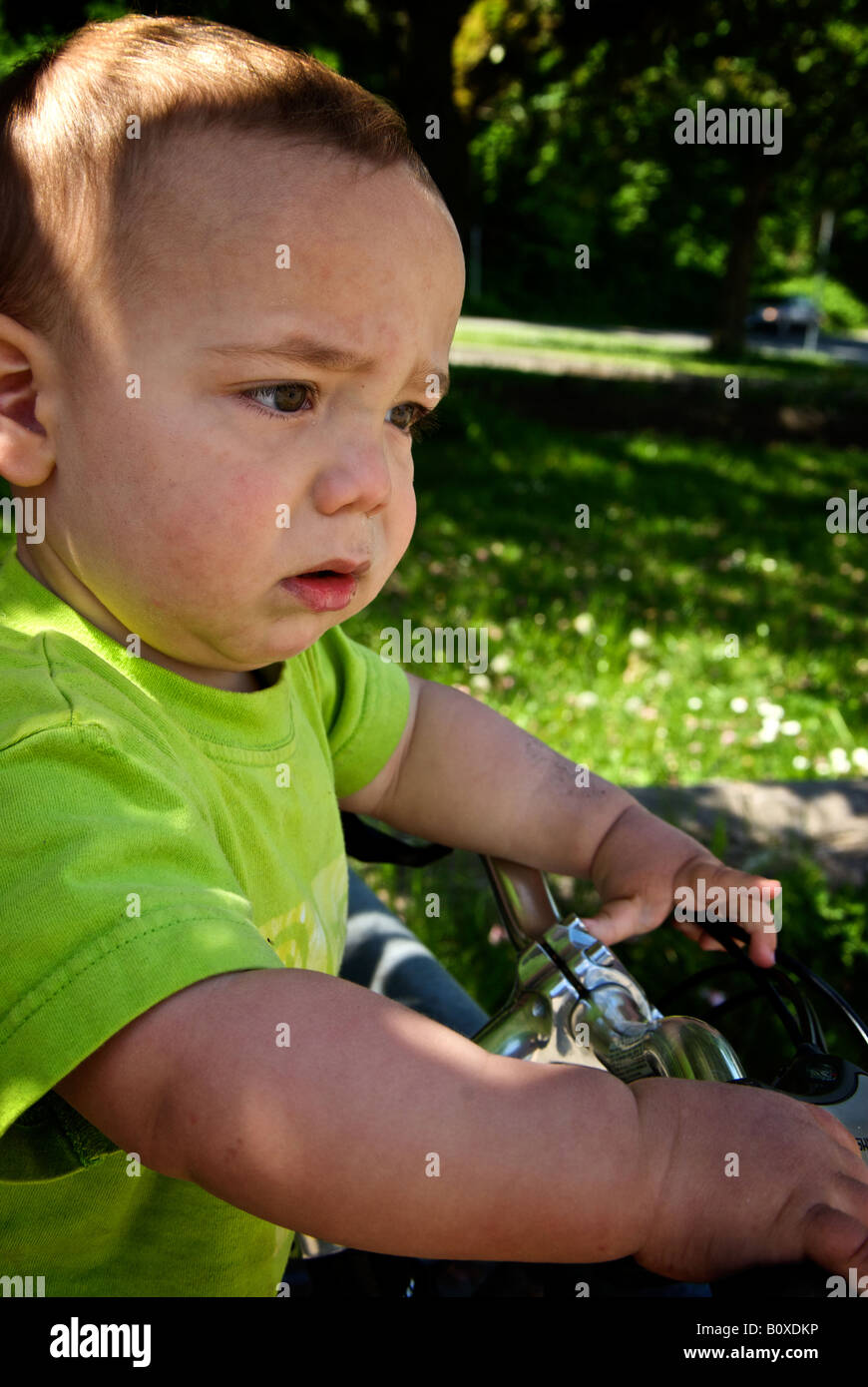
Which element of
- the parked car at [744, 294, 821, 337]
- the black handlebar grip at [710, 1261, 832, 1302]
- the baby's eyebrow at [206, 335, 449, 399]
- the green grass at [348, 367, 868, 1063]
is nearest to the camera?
the black handlebar grip at [710, 1261, 832, 1302]

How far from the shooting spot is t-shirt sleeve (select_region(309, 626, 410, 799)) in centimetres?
167

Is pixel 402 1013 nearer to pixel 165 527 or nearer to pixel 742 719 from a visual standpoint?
pixel 165 527

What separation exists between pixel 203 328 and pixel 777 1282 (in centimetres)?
89

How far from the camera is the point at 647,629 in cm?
471

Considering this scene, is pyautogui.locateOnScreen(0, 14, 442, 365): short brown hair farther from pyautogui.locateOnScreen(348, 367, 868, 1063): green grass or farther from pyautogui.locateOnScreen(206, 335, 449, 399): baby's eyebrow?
pyautogui.locateOnScreen(348, 367, 868, 1063): green grass

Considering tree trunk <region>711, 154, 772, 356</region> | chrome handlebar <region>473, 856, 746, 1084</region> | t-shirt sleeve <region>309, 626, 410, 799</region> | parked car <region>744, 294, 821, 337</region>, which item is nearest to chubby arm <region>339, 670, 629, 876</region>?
t-shirt sleeve <region>309, 626, 410, 799</region>

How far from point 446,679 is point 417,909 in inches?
55.5

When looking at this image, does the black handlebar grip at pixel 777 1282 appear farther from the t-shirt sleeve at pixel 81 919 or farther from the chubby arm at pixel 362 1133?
the t-shirt sleeve at pixel 81 919

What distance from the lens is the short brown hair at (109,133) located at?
1077 mm

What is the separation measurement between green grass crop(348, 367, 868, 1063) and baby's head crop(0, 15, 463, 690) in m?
1.58

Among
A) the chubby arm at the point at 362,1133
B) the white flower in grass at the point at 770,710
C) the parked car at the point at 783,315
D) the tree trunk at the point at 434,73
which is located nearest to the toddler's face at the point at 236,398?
the chubby arm at the point at 362,1133

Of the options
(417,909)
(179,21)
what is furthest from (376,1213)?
(417,909)

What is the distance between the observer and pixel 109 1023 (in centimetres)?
85

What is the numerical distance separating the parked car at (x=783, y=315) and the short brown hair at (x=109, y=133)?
37.0 m
